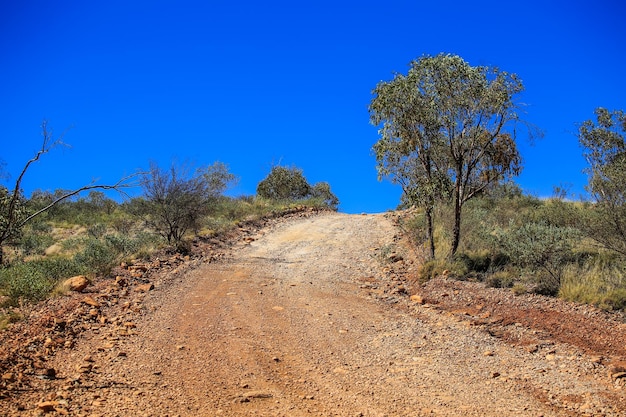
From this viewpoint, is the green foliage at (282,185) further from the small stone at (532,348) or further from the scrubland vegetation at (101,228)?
the small stone at (532,348)

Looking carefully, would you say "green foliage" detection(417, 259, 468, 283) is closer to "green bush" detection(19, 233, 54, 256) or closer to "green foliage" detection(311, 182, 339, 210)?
"green bush" detection(19, 233, 54, 256)

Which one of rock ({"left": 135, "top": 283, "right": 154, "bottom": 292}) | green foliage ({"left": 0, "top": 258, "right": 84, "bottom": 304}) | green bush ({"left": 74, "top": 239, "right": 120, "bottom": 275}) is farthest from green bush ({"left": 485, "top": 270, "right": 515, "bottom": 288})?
green foliage ({"left": 0, "top": 258, "right": 84, "bottom": 304})

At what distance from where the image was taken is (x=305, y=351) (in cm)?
805

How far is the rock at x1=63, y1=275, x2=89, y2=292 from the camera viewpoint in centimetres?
1122

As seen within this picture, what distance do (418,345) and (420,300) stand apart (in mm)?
3194

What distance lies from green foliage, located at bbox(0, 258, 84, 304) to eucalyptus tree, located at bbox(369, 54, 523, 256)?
371 inches

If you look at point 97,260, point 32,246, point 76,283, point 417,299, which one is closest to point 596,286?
point 417,299

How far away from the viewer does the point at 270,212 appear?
27.4 m

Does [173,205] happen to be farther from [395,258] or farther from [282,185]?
[282,185]

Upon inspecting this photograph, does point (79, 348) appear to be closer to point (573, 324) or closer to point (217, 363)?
point (217, 363)

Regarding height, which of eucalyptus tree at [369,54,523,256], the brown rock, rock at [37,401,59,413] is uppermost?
eucalyptus tree at [369,54,523,256]

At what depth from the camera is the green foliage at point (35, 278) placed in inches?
411

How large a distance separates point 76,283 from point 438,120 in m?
10.5

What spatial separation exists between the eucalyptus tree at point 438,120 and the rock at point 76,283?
29.8 feet
